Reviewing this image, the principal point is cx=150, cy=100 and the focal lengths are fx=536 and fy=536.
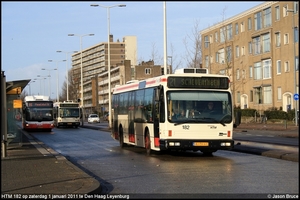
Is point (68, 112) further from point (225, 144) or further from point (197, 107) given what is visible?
point (225, 144)

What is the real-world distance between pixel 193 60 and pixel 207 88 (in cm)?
3352

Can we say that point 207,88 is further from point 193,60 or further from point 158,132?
point 193,60

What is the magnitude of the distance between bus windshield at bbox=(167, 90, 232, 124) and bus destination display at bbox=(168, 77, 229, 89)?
267 millimetres

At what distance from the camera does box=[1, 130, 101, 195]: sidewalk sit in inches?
417

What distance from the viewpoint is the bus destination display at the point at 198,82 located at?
19.1 metres

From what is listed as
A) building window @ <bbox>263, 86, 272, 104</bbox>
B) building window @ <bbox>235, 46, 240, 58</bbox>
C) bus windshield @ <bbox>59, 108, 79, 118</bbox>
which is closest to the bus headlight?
bus windshield @ <bbox>59, 108, 79, 118</bbox>

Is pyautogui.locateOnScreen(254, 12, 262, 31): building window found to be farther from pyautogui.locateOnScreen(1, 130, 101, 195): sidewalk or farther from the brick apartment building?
pyautogui.locateOnScreen(1, 130, 101, 195): sidewalk

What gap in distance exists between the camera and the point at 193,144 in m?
18.5

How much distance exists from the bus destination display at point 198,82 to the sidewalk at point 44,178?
4.79 meters

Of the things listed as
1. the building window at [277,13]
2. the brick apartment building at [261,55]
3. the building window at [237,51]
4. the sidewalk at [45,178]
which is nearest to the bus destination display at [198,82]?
the sidewalk at [45,178]

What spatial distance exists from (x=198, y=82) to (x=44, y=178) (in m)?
8.21

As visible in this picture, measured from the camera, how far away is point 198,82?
19.2 metres

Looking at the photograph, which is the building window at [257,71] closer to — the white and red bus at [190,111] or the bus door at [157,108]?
the white and red bus at [190,111]

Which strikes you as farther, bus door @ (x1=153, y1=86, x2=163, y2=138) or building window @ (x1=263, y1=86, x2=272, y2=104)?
building window @ (x1=263, y1=86, x2=272, y2=104)
